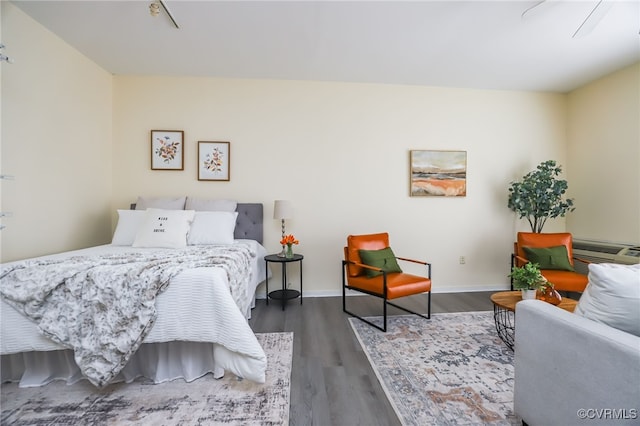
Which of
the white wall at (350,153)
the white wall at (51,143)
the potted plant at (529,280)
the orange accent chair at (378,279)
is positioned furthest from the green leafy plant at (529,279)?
the white wall at (51,143)

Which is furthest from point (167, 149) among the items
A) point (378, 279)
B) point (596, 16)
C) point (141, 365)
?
Answer: point (596, 16)

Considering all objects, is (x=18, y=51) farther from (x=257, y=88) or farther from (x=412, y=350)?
(x=412, y=350)

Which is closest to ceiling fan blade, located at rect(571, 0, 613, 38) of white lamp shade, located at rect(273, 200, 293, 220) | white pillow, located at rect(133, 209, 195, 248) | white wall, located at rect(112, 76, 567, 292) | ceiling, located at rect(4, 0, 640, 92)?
ceiling, located at rect(4, 0, 640, 92)

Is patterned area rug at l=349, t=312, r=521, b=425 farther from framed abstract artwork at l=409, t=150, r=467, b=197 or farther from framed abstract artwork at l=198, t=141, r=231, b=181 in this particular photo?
framed abstract artwork at l=198, t=141, r=231, b=181

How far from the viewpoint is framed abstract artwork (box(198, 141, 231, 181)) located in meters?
3.65

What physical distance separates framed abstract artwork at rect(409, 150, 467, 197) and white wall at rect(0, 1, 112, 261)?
4.09 meters

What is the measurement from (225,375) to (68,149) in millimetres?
2958

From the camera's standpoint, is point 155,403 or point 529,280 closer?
point 155,403

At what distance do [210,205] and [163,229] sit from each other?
2.14 feet

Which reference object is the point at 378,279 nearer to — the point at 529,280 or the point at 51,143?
the point at 529,280

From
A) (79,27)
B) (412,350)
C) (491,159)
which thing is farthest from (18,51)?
(491,159)

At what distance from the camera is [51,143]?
2768 mm

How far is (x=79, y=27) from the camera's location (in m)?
2.65

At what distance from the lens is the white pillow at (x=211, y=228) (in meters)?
3.04
